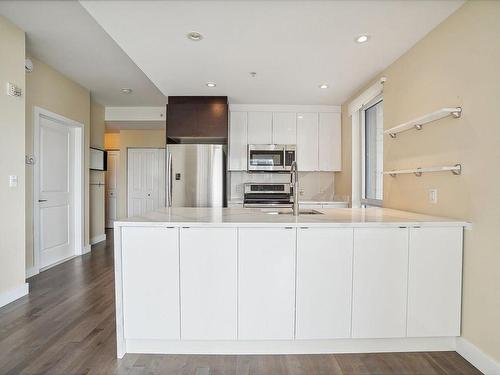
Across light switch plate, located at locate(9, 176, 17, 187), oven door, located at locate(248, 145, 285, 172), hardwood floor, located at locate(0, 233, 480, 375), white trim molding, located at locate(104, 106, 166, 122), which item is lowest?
hardwood floor, located at locate(0, 233, 480, 375)

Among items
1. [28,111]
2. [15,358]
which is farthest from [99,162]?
[15,358]

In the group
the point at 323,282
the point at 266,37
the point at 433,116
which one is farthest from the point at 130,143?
the point at 433,116

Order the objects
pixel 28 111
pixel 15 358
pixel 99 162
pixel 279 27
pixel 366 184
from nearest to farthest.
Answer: pixel 15 358 → pixel 279 27 → pixel 28 111 → pixel 366 184 → pixel 99 162

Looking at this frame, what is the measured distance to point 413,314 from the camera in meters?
1.96

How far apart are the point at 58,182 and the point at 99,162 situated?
131cm

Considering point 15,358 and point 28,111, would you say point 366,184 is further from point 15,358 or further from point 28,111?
point 28,111

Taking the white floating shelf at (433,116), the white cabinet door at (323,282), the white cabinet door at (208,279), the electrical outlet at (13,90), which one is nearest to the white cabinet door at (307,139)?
the white floating shelf at (433,116)

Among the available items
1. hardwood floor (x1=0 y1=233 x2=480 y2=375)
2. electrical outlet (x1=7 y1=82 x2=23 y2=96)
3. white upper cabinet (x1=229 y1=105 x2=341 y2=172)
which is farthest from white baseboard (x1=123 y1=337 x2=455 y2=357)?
white upper cabinet (x1=229 y1=105 x2=341 y2=172)

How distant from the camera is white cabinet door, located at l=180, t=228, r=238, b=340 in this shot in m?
1.92

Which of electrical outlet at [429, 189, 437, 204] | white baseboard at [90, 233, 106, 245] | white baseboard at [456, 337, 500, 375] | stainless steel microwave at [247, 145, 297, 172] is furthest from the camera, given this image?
white baseboard at [90, 233, 106, 245]

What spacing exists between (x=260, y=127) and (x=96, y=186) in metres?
3.19

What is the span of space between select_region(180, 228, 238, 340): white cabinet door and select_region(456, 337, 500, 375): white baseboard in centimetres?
150

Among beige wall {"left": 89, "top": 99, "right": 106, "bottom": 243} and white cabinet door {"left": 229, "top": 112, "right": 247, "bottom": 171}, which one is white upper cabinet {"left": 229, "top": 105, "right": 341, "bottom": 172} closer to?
white cabinet door {"left": 229, "top": 112, "right": 247, "bottom": 171}

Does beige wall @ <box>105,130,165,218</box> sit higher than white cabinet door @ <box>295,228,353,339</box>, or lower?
higher
